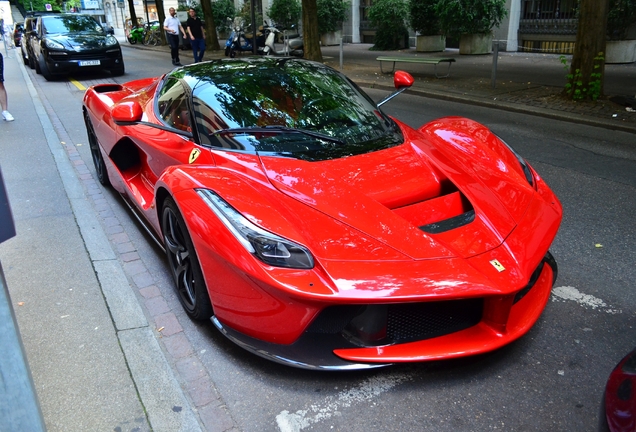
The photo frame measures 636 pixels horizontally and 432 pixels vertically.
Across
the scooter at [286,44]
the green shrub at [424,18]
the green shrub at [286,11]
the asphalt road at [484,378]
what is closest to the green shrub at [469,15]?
the green shrub at [424,18]

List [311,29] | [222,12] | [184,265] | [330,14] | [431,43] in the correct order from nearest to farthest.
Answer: [184,265]
[311,29]
[431,43]
[330,14]
[222,12]

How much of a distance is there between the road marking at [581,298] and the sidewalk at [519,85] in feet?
18.0

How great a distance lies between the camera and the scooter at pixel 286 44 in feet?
60.9

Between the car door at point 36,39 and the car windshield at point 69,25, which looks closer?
the car door at point 36,39

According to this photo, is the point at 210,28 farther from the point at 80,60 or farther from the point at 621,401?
the point at 621,401

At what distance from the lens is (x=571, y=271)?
3635 millimetres

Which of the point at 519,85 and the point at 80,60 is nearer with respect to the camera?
the point at 519,85

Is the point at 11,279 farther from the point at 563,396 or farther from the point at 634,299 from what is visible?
the point at 634,299

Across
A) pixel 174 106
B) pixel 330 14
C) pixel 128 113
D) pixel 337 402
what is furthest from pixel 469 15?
pixel 337 402

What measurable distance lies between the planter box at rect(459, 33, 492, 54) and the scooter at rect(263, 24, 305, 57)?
5.45 m

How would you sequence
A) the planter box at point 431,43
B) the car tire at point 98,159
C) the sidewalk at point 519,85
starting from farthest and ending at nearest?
the planter box at point 431,43 < the sidewalk at point 519,85 < the car tire at point 98,159

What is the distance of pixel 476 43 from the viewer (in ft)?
59.4

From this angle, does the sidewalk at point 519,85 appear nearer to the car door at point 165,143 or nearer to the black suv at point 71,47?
the black suv at point 71,47

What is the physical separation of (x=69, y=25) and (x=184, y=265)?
14.6 m
